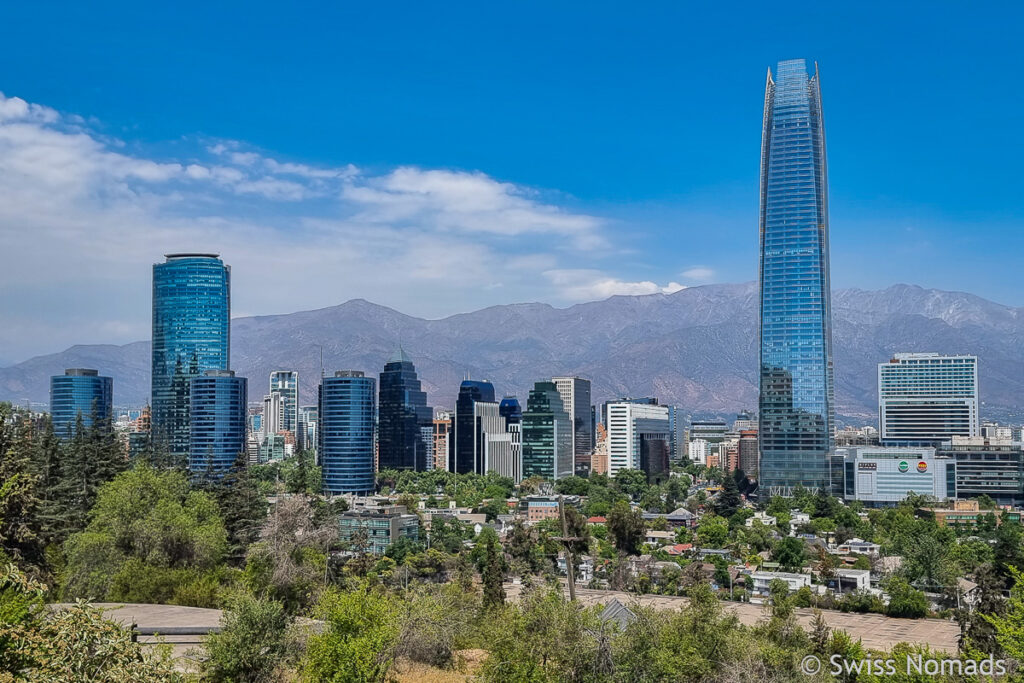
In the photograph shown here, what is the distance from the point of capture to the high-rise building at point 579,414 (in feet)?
397

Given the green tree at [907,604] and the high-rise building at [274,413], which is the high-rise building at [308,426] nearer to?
the high-rise building at [274,413]

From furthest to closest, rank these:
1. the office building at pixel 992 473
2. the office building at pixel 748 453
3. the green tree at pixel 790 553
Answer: the office building at pixel 748 453 → the office building at pixel 992 473 → the green tree at pixel 790 553

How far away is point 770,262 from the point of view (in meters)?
81.0

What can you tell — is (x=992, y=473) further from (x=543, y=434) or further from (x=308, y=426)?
(x=308, y=426)

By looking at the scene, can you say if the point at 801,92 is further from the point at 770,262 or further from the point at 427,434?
the point at 427,434

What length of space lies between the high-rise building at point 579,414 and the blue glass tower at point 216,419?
48.8 metres

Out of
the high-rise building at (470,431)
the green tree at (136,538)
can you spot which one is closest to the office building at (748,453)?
the high-rise building at (470,431)

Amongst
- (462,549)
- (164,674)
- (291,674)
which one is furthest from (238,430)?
(164,674)

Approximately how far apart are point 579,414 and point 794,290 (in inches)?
1934

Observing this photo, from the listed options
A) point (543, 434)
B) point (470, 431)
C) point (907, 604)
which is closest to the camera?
point (907, 604)

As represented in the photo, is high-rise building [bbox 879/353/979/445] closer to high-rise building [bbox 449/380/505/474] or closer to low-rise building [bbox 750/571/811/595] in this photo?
high-rise building [bbox 449/380/505/474]

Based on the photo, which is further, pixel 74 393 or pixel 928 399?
pixel 928 399

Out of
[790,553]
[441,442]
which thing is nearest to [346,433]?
[441,442]

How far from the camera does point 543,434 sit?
10538cm
